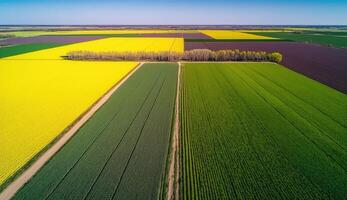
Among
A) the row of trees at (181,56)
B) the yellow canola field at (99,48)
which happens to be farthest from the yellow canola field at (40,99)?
the yellow canola field at (99,48)

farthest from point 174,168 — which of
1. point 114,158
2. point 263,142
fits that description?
point 263,142

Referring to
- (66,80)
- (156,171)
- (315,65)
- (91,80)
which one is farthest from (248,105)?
(315,65)

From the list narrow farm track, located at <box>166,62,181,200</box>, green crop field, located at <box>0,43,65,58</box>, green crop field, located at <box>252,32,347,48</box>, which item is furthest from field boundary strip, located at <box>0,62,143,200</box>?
green crop field, located at <box>252,32,347,48</box>

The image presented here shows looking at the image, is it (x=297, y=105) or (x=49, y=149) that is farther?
(x=297, y=105)

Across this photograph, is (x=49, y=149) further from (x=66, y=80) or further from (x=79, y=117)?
(x=66, y=80)

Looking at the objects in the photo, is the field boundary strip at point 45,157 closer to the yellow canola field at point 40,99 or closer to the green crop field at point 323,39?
the yellow canola field at point 40,99
